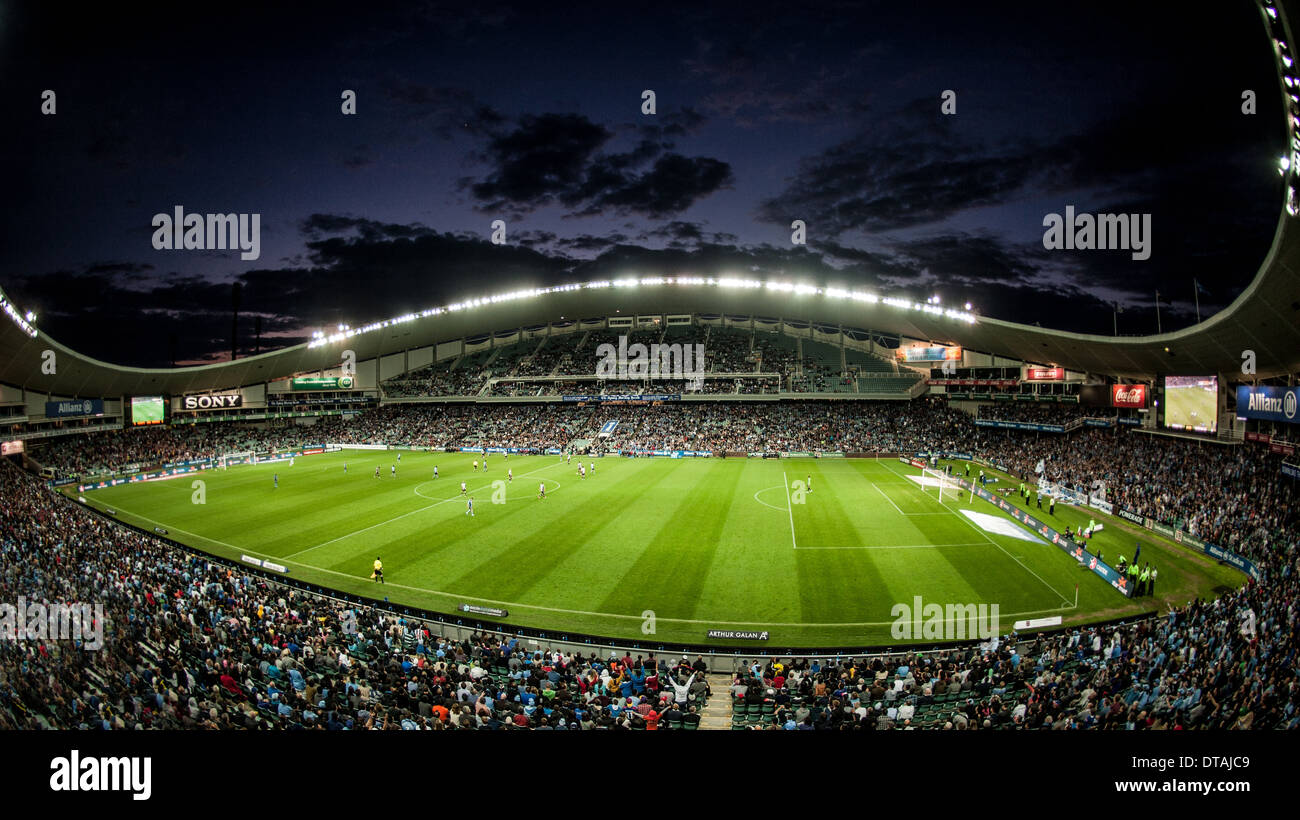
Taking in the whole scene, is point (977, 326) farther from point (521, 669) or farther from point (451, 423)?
point (451, 423)

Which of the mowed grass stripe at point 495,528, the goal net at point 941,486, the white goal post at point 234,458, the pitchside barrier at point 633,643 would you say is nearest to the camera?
the pitchside barrier at point 633,643

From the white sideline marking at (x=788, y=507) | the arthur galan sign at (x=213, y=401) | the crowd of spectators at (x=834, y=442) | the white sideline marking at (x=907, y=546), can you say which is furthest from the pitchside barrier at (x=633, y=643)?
the arthur galan sign at (x=213, y=401)

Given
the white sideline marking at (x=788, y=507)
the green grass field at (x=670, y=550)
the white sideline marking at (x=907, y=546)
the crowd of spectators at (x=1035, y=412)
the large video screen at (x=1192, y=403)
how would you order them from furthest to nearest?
the crowd of spectators at (x=1035, y=412) < the large video screen at (x=1192, y=403) < the white sideline marking at (x=788, y=507) < the white sideline marking at (x=907, y=546) < the green grass field at (x=670, y=550)

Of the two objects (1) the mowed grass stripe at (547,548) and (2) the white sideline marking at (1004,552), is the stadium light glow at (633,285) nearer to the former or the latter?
(2) the white sideline marking at (1004,552)

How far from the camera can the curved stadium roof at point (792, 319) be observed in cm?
2569

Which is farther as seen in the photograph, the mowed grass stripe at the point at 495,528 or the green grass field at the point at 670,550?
the mowed grass stripe at the point at 495,528

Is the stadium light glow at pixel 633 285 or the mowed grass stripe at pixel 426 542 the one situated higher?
the stadium light glow at pixel 633 285

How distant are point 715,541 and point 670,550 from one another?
2.59 meters

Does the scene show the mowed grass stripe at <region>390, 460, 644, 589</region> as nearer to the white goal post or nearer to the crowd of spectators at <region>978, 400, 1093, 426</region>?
the white goal post

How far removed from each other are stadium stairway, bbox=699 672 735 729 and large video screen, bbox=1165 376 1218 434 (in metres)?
35.0

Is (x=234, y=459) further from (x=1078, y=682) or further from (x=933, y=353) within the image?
(x=933, y=353)

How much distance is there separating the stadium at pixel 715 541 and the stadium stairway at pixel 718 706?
3.9 inches

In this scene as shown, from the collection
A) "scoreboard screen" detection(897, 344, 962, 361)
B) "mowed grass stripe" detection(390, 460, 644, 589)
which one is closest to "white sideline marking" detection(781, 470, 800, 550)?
"mowed grass stripe" detection(390, 460, 644, 589)
